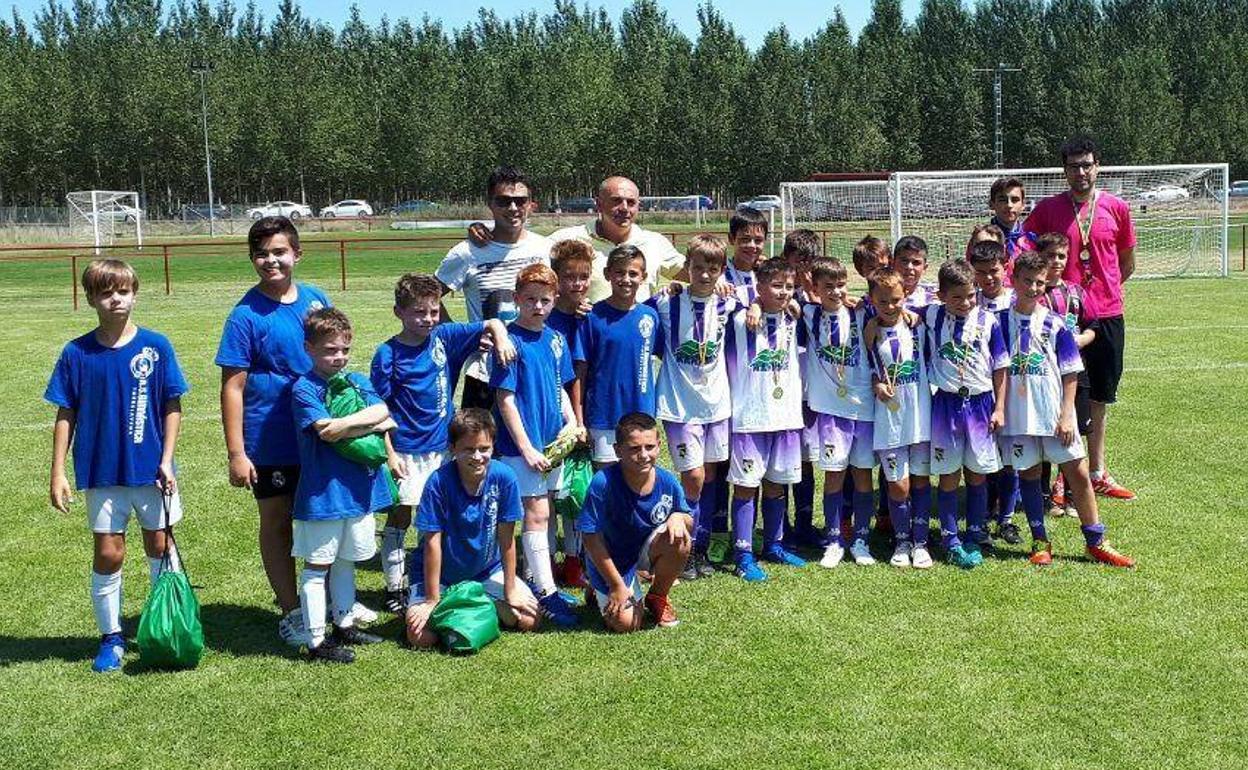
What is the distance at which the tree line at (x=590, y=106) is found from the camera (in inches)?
2665

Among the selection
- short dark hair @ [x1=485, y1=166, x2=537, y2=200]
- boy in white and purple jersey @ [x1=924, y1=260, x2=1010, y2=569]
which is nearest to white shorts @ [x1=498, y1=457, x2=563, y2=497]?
short dark hair @ [x1=485, y1=166, x2=537, y2=200]

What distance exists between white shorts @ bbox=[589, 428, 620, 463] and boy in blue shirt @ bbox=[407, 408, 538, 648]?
25.5 inches

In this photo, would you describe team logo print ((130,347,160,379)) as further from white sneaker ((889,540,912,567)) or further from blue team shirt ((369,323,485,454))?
white sneaker ((889,540,912,567))

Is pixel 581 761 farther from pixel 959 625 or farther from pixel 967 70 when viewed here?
pixel 967 70

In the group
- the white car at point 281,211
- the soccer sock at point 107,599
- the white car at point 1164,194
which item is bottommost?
the soccer sock at point 107,599

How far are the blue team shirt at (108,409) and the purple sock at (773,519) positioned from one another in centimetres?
306

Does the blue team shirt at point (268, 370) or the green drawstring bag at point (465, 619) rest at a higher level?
the blue team shirt at point (268, 370)

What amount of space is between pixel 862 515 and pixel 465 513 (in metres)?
2.27

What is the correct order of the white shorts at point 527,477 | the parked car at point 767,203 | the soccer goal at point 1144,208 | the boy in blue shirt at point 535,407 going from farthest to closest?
the parked car at point 767,203
the soccer goal at point 1144,208
the white shorts at point 527,477
the boy in blue shirt at point 535,407

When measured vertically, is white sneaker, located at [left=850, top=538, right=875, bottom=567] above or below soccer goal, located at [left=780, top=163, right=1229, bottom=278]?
below

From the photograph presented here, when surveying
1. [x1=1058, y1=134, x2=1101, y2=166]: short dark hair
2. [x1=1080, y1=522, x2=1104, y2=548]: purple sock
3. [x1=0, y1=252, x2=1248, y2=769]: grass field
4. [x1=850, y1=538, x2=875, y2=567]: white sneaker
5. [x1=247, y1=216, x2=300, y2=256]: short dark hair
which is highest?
[x1=1058, y1=134, x2=1101, y2=166]: short dark hair

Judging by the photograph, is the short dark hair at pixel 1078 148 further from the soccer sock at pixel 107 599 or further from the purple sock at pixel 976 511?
the soccer sock at pixel 107 599

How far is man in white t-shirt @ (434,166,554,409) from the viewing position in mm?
5745

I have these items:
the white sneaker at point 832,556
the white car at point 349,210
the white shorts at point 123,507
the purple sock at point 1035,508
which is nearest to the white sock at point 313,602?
the white shorts at point 123,507
